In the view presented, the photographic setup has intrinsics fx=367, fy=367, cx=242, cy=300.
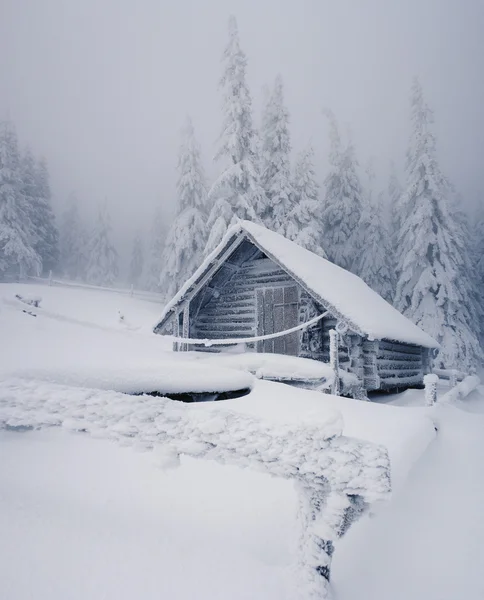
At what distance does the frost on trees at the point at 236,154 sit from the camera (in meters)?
18.7

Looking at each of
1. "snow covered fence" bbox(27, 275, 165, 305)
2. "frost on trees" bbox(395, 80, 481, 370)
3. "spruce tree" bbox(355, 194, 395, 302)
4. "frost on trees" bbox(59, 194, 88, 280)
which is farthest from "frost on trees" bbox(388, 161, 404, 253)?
"frost on trees" bbox(59, 194, 88, 280)

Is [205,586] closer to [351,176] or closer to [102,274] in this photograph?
[351,176]

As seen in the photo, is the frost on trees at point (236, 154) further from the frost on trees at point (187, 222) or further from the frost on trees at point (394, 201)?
the frost on trees at point (394, 201)

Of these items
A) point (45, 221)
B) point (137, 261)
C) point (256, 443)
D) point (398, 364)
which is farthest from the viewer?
point (137, 261)

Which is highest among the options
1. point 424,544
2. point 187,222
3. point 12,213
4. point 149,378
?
point 12,213

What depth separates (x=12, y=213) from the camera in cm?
2712

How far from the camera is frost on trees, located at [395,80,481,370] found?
61.8ft

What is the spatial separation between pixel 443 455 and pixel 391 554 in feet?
9.40

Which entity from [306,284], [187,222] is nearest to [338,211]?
[187,222]

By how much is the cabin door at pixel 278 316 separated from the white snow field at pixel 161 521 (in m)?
6.98

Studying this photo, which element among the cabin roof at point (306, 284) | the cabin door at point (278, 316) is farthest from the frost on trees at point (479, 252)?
the cabin door at point (278, 316)

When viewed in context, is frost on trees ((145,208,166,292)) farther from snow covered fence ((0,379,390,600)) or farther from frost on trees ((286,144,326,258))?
snow covered fence ((0,379,390,600))

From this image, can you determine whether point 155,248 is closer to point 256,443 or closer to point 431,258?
point 431,258

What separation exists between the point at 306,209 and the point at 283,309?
1104 cm
